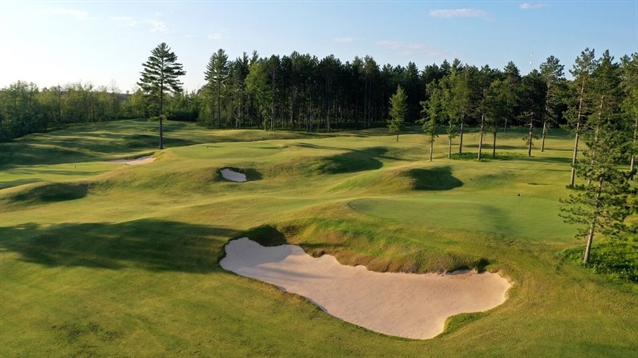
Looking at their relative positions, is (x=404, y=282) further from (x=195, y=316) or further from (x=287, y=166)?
(x=287, y=166)

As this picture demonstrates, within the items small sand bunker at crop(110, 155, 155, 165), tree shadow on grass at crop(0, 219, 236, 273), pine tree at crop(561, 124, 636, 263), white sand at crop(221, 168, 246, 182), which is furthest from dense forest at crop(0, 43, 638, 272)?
white sand at crop(221, 168, 246, 182)

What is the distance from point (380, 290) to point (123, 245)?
1583 centimetres

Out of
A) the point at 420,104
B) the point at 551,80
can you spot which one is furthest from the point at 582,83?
the point at 420,104

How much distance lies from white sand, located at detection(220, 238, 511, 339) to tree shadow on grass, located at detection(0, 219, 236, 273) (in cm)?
212

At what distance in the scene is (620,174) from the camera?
22.0 m

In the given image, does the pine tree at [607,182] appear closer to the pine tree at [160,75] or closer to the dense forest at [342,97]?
the dense forest at [342,97]

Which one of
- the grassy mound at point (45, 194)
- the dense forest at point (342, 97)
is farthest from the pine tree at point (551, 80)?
the grassy mound at point (45, 194)

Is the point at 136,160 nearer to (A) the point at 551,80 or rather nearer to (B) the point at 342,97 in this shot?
(A) the point at 551,80

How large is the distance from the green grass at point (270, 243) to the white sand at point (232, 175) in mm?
1640

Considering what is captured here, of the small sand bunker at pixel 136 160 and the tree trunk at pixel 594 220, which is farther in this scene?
the small sand bunker at pixel 136 160

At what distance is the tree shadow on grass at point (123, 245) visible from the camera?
26016mm

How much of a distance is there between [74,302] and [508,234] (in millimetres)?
22379

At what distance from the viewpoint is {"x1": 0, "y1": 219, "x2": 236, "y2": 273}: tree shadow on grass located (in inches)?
1024

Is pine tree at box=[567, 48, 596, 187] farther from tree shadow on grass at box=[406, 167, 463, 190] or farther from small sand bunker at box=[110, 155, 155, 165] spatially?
small sand bunker at box=[110, 155, 155, 165]
